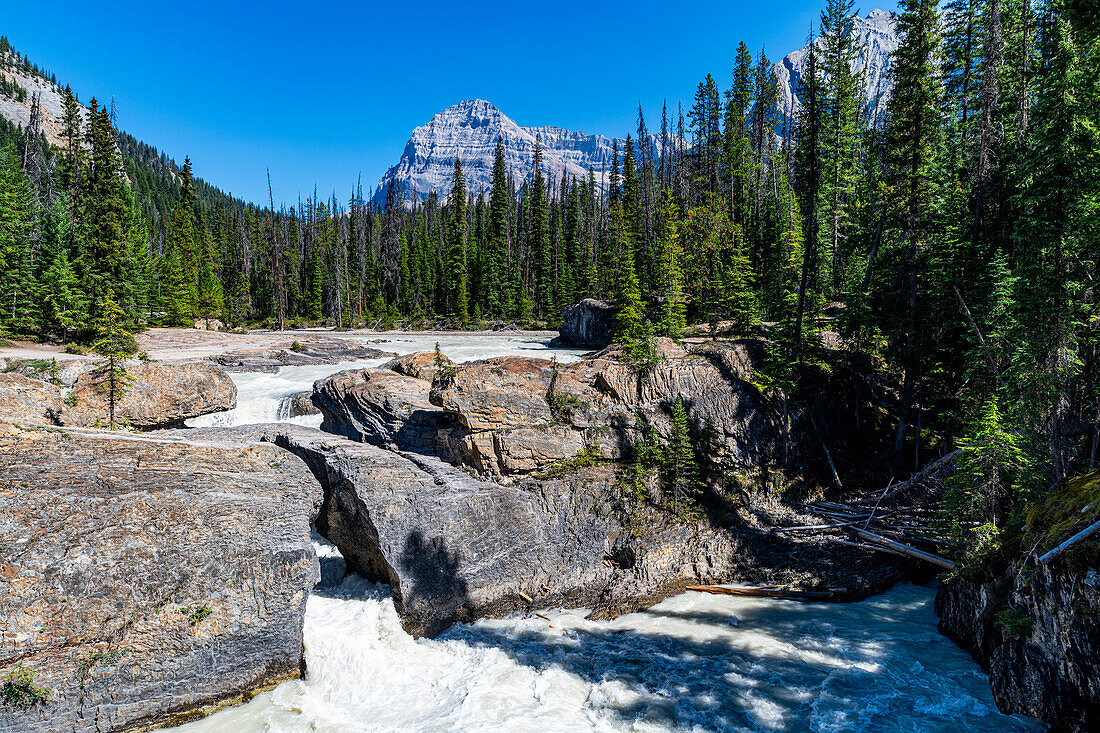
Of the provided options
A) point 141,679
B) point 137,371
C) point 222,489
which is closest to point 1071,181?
point 222,489

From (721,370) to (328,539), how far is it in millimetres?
14029

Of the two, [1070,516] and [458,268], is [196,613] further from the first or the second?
[458,268]

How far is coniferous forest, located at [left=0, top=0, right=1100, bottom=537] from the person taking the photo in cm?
1155

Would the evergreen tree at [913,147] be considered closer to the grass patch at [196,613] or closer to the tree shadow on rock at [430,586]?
the tree shadow on rock at [430,586]

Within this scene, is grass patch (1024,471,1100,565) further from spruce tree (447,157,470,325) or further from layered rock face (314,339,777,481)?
spruce tree (447,157,470,325)

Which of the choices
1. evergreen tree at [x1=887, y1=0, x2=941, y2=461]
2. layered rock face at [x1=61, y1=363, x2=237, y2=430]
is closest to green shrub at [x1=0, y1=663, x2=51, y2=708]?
layered rock face at [x1=61, y1=363, x2=237, y2=430]

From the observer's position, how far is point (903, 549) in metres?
13.0

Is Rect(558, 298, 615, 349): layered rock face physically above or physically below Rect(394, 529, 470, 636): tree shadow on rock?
above

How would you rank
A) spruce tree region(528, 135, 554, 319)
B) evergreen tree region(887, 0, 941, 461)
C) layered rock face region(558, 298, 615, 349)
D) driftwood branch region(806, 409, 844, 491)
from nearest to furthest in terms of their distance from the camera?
evergreen tree region(887, 0, 941, 461) → driftwood branch region(806, 409, 844, 491) → layered rock face region(558, 298, 615, 349) → spruce tree region(528, 135, 554, 319)

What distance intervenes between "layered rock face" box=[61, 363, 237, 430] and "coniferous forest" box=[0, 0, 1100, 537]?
1129 centimetres

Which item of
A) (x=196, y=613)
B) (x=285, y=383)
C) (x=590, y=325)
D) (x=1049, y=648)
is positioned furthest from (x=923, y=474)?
(x=590, y=325)

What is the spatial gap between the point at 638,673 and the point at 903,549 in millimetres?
8234

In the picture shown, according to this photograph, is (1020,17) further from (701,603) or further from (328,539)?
(328,539)

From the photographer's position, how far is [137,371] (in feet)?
60.4
